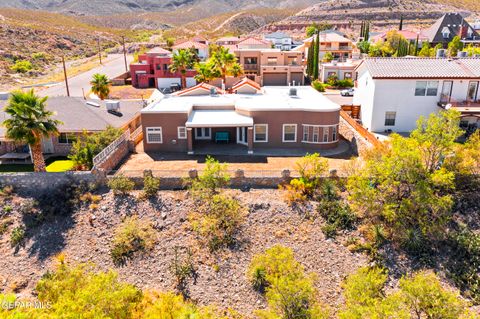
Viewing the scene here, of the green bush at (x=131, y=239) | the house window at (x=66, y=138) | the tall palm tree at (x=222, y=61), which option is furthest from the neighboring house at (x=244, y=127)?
the tall palm tree at (x=222, y=61)

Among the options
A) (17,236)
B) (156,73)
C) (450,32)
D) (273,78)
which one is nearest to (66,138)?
(17,236)

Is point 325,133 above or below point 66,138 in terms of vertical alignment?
above

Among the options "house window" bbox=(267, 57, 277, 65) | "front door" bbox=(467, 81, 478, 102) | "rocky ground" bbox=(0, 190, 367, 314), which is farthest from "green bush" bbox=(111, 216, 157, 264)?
"house window" bbox=(267, 57, 277, 65)

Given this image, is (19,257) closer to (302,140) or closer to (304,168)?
(304,168)

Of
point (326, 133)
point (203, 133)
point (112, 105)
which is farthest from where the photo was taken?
point (112, 105)

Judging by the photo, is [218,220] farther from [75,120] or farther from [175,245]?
[75,120]

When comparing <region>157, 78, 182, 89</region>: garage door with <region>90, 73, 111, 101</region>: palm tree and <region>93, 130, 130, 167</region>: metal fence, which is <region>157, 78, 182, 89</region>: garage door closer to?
<region>90, 73, 111, 101</region>: palm tree
